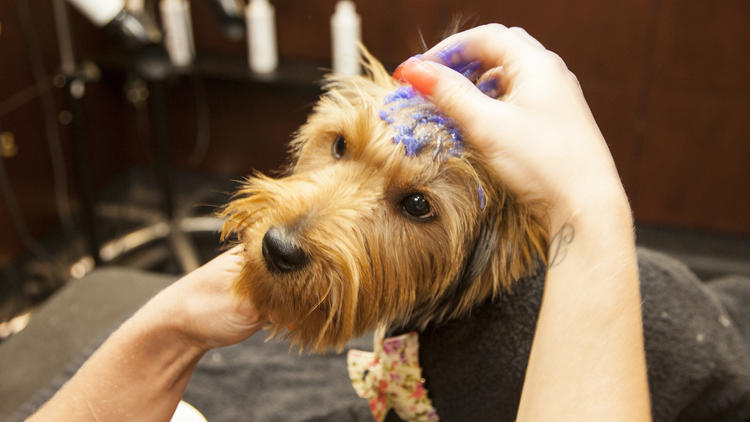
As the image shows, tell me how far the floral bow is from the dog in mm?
11

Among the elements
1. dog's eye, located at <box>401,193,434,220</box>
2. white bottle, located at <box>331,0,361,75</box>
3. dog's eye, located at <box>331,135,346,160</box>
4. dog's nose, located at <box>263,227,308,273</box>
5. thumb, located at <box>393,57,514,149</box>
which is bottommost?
dog's nose, located at <box>263,227,308,273</box>

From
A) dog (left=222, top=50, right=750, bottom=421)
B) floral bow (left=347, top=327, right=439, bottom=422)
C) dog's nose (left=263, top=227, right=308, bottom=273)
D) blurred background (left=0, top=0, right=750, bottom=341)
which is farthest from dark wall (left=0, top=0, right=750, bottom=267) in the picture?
dog's nose (left=263, top=227, right=308, bottom=273)

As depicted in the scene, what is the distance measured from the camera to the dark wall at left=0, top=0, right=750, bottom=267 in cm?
259

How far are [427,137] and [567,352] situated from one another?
0.41 meters

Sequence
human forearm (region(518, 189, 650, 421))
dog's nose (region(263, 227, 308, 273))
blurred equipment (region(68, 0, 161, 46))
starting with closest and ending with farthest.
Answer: human forearm (region(518, 189, 650, 421)), dog's nose (region(263, 227, 308, 273)), blurred equipment (region(68, 0, 161, 46))

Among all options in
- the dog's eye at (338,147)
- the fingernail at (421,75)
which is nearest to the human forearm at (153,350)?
the dog's eye at (338,147)

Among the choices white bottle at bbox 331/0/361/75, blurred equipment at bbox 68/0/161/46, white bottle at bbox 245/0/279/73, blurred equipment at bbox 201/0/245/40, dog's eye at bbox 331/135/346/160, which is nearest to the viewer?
dog's eye at bbox 331/135/346/160

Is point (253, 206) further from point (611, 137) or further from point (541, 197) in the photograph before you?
point (611, 137)

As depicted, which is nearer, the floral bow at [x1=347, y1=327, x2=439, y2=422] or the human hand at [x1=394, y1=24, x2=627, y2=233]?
the human hand at [x1=394, y1=24, x2=627, y2=233]

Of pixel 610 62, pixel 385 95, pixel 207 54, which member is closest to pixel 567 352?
pixel 385 95

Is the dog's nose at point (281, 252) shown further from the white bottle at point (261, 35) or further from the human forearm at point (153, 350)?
the white bottle at point (261, 35)

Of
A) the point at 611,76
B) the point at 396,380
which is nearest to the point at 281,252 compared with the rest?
the point at 396,380

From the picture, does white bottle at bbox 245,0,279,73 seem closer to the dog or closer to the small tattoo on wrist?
the dog

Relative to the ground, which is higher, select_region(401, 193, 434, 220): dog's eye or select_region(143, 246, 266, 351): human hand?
select_region(401, 193, 434, 220): dog's eye
